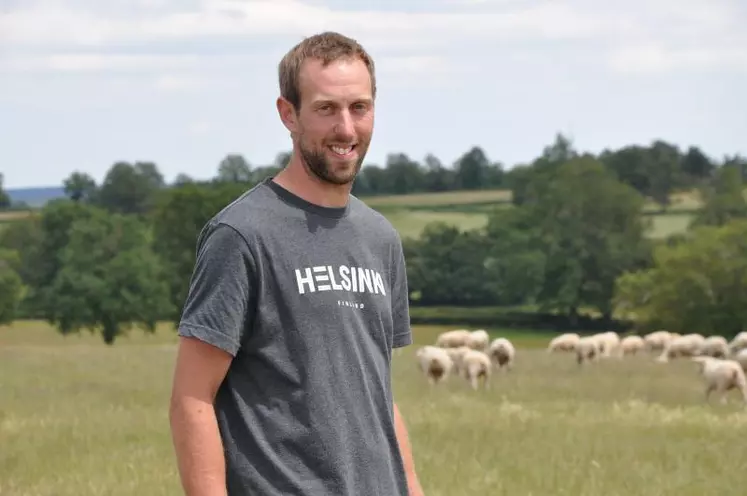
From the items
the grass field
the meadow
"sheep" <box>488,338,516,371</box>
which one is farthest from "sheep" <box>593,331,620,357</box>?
the meadow

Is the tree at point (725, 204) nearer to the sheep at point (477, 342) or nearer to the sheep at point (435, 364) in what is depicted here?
the sheep at point (477, 342)

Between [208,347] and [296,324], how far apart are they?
28cm

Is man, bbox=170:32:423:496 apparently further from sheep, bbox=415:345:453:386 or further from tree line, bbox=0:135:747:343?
tree line, bbox=0:135:747:343

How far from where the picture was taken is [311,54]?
4.14 meters

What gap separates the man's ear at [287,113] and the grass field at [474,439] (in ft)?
23.6

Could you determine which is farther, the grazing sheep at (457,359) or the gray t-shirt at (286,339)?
the grazing sheep at (457,359)

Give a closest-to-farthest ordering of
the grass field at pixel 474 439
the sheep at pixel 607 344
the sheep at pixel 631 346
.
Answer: the grass field at pixel 474 439 → the sheep at pixel 607 344 → the sheep at pixel 631 346

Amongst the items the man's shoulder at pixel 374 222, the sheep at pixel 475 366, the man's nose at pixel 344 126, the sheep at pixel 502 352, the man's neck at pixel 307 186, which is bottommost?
the sheep at pixel 502 352

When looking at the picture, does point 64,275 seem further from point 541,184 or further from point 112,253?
point 541,184

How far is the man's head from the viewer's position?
4.14m

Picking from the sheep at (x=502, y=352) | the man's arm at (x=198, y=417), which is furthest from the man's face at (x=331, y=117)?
the sheep at (x=502, y=352)

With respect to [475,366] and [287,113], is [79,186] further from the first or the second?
[287,113]

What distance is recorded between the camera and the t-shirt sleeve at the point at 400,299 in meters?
4.55

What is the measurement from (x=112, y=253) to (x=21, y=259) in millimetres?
11078
